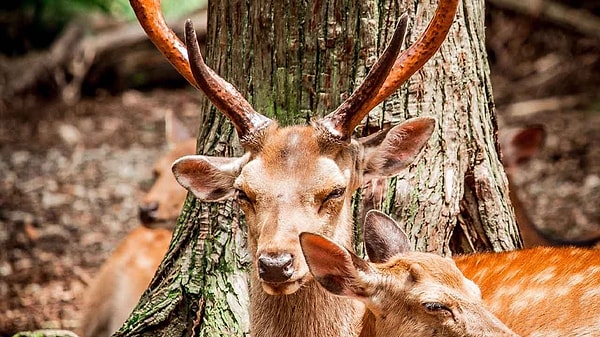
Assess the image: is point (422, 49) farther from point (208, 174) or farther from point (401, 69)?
point (208, 174)

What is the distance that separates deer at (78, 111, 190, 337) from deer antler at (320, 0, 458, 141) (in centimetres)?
312

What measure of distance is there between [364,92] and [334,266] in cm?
71

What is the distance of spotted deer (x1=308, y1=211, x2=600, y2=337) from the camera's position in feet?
12.7

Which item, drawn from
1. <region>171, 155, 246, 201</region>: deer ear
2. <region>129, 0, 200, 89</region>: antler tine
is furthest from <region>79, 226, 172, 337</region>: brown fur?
<region>129, 0, 200, 89</region>: antler tine

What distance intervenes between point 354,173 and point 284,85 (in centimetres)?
68

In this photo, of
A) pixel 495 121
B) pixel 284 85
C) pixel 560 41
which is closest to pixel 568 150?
pixel 560 41

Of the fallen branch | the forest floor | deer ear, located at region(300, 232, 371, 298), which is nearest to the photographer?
deer ear, located at region(300, 232, 371, 298)

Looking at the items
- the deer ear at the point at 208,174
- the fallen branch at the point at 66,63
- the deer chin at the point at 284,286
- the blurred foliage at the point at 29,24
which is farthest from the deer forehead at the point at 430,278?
the blurred foliage at the point at 29,24

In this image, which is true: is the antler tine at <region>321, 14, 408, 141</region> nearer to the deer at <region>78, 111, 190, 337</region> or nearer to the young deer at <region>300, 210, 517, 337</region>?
the young deer at <region>300, 210, 517, 337</region>

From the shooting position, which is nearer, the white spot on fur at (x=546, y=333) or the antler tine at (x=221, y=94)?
the antler tine at (x=221, y=94)

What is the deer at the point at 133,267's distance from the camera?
278 inches

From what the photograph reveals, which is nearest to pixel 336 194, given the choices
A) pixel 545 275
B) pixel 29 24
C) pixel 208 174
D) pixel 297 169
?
pixel 297 169

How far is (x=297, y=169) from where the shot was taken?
4160 mm

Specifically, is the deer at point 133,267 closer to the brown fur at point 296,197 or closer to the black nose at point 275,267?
the brown fur at point 296,197
